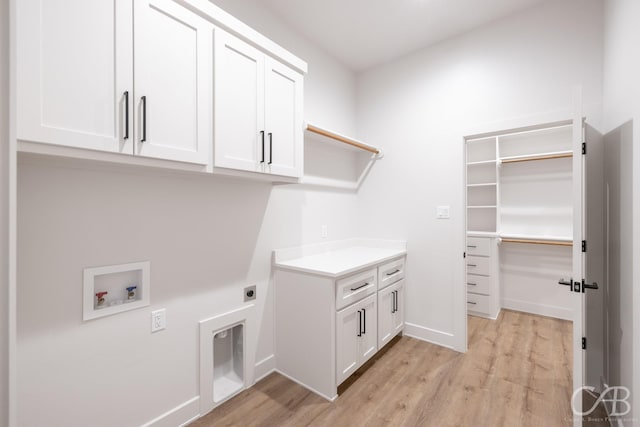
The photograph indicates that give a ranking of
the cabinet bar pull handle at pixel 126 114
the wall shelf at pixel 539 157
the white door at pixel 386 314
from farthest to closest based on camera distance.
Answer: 1. the wall shelf at pixel 539 157
2. the white door at pixel 386 314
3. the cabinet bar pull handle at pixel 126 114

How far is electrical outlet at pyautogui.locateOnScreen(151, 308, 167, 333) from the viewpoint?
1.60m

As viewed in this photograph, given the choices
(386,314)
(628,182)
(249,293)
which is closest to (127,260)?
(249,293)

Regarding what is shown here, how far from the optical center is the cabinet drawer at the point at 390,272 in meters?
2.51

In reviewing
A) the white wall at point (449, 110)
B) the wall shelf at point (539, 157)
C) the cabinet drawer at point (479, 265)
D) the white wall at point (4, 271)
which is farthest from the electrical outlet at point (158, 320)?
the wall shelf at point (539, 157)

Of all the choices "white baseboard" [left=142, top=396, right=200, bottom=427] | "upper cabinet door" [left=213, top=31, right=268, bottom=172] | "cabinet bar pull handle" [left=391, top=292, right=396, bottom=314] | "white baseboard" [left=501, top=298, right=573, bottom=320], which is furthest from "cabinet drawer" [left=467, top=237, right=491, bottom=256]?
"white baseboard" [left=142, top=396, right=200, bottom=427]

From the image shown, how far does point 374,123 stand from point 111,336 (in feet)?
9.67

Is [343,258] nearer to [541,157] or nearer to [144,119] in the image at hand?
[144,119]

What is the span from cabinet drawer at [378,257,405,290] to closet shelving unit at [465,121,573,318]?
1.30 metres

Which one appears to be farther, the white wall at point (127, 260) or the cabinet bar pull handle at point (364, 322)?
the cabinet bar pull handle at point (364, 322)

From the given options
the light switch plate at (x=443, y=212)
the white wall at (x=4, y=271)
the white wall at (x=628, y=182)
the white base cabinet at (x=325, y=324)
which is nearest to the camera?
the white wall at (x=4, y=271)

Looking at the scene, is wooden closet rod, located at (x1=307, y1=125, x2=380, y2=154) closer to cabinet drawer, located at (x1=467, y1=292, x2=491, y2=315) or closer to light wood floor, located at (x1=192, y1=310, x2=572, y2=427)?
light wood floor, located at (x1=192, y1=310, x2=572, y2=427)

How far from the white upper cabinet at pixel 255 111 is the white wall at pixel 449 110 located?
54.7 inches

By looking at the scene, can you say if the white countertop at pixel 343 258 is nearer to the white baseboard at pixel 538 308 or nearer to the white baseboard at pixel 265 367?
the white baseboard at pixel 265 367

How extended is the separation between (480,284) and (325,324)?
8.11 feet
